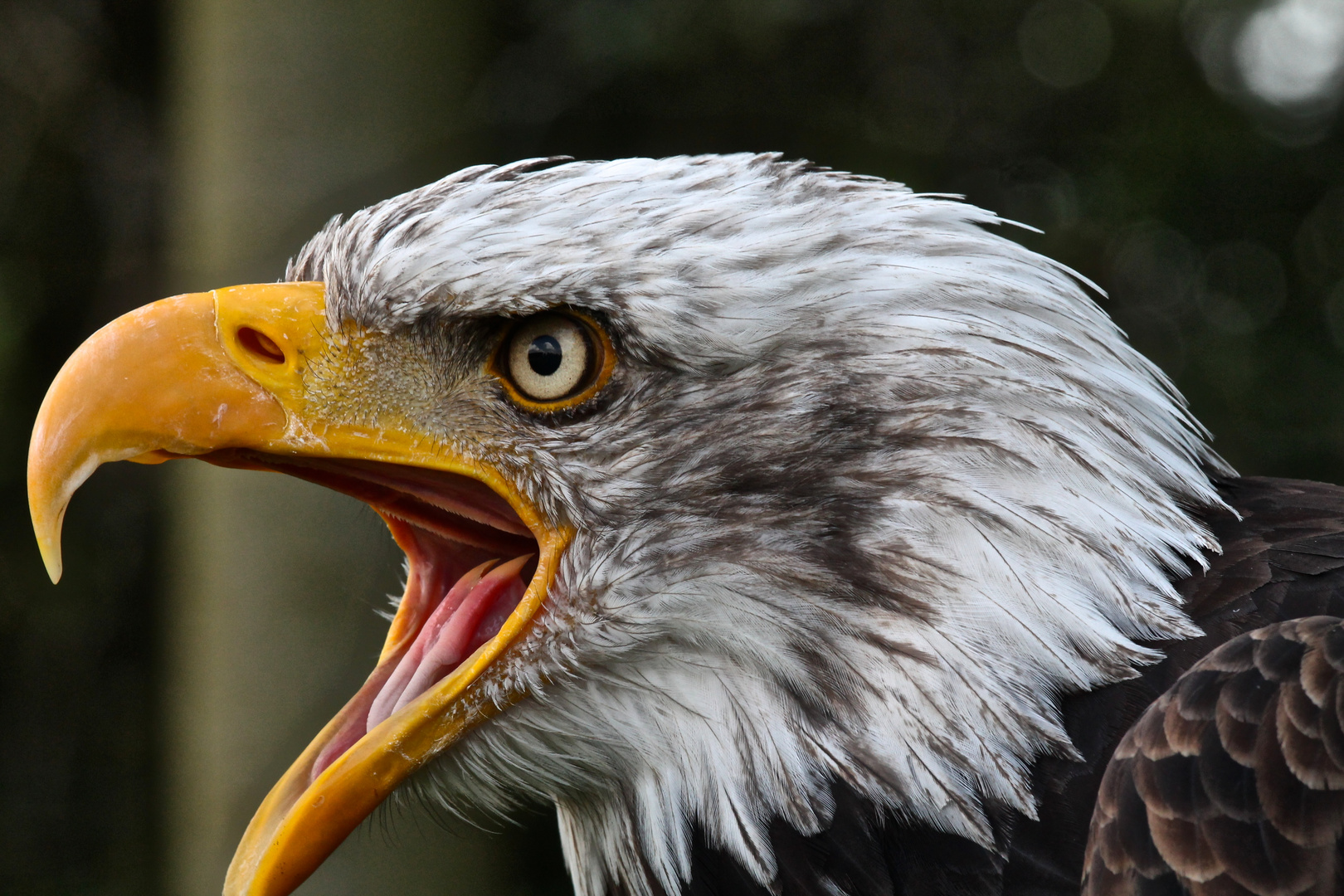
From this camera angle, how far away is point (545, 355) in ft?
5.31

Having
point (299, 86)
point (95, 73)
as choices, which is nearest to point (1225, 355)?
point (299, 86)

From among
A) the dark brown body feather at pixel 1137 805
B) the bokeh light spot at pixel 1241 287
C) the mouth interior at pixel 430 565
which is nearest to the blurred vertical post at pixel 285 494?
the mouth interior at pixel 430 565

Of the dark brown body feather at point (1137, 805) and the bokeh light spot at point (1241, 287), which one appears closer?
the dark brown body feather at point (1137, 805)

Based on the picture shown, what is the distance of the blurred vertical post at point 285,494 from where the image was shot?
329 centimetres

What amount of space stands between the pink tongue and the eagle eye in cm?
32

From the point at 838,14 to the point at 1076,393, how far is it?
305 cm

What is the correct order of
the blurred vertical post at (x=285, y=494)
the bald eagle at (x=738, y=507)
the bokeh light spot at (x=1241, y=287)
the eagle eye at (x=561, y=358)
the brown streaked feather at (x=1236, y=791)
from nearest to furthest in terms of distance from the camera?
the brown streaked feather at (x=1236, y=791)
the bald eagle at (x=738, y=507)
the eagle eye at (x=561, y=358)
the blurred vertical post at (x=285, y=494)
the bokeh light spot at (x=1241, y=287)

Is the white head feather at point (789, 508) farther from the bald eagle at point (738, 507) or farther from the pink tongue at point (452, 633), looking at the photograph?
the pink tongue at point (452, 633)

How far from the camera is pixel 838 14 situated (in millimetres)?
4258

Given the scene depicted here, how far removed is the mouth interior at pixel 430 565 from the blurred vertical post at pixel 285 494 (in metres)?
1.30

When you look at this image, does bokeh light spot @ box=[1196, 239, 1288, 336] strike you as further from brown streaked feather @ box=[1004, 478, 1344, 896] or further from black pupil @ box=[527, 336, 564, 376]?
black pupil @ box=[527, 336, 564, 376]

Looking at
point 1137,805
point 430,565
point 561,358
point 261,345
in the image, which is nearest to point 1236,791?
point 1137,805

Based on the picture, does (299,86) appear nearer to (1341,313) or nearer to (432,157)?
(432,157)

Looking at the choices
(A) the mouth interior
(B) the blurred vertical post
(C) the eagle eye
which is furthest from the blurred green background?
(C) the eagle eye
